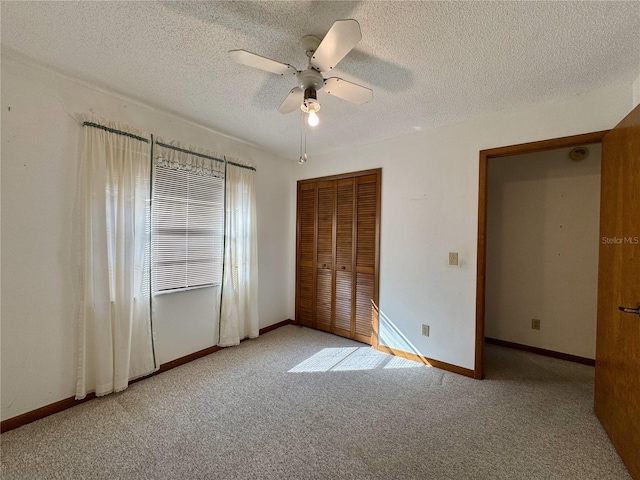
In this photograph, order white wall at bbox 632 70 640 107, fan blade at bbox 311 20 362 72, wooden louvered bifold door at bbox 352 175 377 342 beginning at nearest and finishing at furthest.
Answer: fan blade at bbox 311 20 362 72, white wall at bbox 632 70 640 107, wooden louvered bifold door at bbox 352 175 377 342

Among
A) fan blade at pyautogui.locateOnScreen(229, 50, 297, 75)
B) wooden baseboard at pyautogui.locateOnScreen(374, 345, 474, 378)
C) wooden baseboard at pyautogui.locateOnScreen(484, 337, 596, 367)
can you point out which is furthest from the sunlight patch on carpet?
fan blade at pyautogui.locateOnScreen(229, 50, 297, 75)

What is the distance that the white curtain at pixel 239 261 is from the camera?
311 centimetres

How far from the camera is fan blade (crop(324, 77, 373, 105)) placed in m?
1.63

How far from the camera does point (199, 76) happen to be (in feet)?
6.36

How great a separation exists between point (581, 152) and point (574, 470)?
2.94 meters

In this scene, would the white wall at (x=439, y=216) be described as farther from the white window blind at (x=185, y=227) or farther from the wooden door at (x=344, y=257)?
the white window blind at (x=185, y=227)

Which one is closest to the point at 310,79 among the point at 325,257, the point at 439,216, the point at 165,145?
the point at 165,145

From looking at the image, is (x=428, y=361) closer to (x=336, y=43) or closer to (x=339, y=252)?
(x=339, y=252)

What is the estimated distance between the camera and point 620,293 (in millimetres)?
1671

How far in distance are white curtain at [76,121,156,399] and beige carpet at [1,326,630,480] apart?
0.86ft

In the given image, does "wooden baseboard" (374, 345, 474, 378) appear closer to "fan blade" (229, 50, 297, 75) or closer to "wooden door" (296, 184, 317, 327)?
"wooden door" (296, 184, 317, 327)

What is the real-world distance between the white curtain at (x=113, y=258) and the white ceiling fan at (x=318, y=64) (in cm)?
143

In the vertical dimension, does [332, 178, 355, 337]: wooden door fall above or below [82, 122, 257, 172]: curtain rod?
below

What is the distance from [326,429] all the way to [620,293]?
205 centimetres
